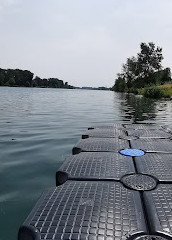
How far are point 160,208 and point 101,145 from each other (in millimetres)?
1984

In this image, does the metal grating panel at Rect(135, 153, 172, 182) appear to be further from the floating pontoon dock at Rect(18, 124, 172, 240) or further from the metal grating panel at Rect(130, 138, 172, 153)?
the metal grating panel at Rect(130, 138, 172, 153)

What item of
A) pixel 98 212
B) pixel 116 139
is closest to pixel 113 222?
pixel 98 212

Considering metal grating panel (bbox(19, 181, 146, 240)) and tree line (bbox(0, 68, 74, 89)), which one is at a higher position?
tree line (bbox(0, 68, 74, 89))

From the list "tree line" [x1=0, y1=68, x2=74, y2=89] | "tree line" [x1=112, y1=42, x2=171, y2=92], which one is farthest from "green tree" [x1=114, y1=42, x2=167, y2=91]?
"tree line" [x1=0, y1=68, x2=74, y2=89]

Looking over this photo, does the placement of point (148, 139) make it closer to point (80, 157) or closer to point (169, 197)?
point (80, 157)

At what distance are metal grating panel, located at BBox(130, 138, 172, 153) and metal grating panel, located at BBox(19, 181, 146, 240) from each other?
1.59 metres

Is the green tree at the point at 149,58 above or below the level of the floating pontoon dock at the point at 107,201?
above

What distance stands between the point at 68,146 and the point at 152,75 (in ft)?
203

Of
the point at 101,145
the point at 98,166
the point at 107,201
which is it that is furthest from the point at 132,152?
the point at 107,201

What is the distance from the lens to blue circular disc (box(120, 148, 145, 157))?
11.1ft

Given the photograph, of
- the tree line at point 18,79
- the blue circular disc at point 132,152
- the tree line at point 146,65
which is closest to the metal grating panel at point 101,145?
the blue circular disc at point 132,152

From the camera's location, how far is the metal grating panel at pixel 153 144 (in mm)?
3724

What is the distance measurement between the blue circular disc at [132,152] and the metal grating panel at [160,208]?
103 cm

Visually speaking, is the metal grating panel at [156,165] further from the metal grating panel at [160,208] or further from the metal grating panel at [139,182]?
the metal grating panel at [160,208]
